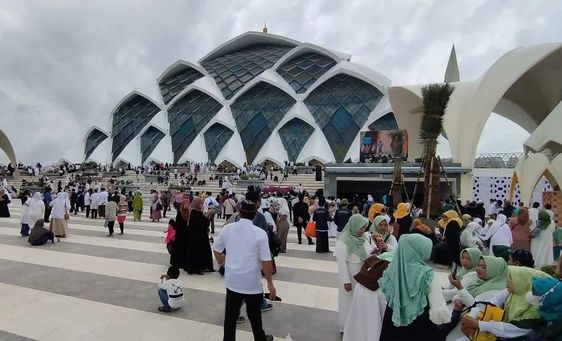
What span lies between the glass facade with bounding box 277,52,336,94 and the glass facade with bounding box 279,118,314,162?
377 cm

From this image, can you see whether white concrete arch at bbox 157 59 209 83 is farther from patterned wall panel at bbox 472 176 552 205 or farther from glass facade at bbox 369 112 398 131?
patterned wall panel at bbox 472 176 552 205

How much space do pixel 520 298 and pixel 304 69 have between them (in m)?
41.6

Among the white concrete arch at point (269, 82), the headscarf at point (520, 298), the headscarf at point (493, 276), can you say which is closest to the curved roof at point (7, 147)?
the white concrete arch at point (269, 82)

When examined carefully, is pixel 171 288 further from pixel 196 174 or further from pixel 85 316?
pixel 196 174

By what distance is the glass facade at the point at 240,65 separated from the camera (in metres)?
Answer: 43.2

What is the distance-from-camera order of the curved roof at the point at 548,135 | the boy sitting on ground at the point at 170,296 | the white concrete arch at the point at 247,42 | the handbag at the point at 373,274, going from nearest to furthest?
the handbag at the point at 373,274 < the boy sitting on ground at the point at 170,296 < the curved roof at the point at 548,135 < the white concrete arch at the point at 247,42

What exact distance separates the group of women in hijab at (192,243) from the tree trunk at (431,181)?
6.97 meters

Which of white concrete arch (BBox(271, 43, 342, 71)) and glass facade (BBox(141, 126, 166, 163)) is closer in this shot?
glass facade (BBox(141, 126, 166, 163))

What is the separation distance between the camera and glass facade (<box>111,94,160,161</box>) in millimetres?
43312

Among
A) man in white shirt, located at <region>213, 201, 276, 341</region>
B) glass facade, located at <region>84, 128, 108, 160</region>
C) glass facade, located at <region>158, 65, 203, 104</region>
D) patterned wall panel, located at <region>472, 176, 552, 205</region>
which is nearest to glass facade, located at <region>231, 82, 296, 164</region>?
glass facade, located at <region>158, 65, 203, 104</region>

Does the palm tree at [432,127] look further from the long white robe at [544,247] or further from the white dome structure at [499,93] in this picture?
the long white robe at [544,247]

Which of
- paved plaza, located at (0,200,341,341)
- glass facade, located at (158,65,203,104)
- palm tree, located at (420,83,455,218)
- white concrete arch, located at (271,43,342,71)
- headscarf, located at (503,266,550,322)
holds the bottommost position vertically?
paved plaza, located at (0,200,341,341)

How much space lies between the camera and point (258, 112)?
39.9m

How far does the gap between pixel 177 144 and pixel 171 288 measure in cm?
3837
